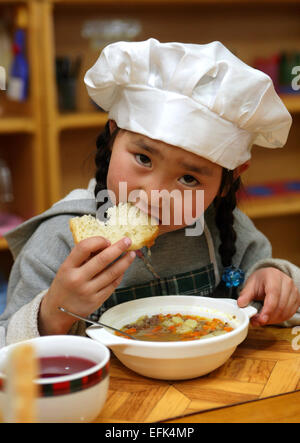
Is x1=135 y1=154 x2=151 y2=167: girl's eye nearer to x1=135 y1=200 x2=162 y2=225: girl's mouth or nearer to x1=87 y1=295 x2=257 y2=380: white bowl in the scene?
x1=135 y1=200 x2=162 y2=225: girl's mouth

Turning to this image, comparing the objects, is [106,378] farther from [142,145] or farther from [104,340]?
[142,145]

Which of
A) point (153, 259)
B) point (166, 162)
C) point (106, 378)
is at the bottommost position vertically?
point (153, 259)

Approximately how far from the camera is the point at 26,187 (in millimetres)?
2270

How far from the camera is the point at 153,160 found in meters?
0.94

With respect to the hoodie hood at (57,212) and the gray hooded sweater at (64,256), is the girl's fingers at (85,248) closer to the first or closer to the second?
the gray hooded sweater at (64,256)

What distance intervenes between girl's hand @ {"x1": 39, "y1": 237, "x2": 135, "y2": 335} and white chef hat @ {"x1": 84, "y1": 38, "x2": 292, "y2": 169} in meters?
0.23

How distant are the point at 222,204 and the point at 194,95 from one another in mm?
359

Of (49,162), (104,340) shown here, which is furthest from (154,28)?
(104,340)

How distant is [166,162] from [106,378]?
0.42m

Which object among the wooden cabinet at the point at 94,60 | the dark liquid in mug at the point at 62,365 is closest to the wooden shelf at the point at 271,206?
the wooden cabinet at the point at 94,60

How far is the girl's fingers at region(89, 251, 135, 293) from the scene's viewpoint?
80cm

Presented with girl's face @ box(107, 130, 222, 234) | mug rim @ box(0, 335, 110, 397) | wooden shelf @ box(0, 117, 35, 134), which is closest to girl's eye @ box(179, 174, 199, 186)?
girl's face @ box(107, 130, 222, 234)

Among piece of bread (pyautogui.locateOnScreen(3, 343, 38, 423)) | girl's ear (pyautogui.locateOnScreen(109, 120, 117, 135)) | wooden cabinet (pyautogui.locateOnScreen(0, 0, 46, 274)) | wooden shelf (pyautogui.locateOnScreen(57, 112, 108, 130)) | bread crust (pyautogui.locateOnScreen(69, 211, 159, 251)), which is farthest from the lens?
wooden shelf (pyautogui.locateOnScreen(57, 112, 108, 130))

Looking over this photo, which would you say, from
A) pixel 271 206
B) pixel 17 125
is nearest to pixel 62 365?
pixel 17 125
